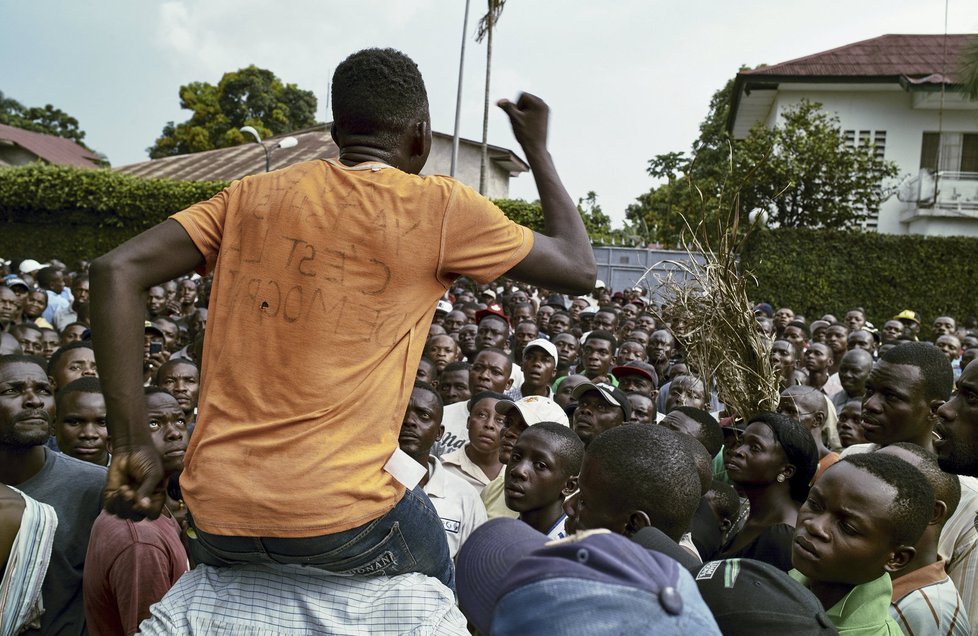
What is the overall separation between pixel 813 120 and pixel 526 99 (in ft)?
66.6

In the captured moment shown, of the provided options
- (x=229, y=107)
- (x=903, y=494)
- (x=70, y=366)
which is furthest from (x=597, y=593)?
(x=229, y=107)

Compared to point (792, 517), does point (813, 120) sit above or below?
above

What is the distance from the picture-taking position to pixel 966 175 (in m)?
23.6

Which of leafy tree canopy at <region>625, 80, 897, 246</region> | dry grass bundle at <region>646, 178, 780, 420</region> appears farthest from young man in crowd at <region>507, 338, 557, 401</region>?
leafy tree canopy at <region>625, 80, 897, 246</region>

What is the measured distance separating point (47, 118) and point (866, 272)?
57762 millimetres

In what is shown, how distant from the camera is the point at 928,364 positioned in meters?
4.43

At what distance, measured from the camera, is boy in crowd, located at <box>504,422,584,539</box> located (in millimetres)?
3846

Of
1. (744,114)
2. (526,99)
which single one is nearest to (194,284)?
(526,99)

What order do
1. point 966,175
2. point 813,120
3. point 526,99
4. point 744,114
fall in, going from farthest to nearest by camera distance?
point 744,114
point 966,175
point 813,120
point 526,99

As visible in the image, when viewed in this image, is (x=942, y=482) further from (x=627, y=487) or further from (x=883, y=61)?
(x=883, y=61)

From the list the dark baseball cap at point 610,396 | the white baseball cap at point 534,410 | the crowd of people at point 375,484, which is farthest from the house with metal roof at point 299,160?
the crowd of people at point 375,484

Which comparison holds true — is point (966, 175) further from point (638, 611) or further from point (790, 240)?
point (638, 611)

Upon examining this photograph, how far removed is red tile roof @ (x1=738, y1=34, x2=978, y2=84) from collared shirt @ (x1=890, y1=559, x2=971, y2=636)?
23.0 meters

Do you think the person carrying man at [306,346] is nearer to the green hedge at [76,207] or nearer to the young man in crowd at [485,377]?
the young man in crowd at [485,377]
